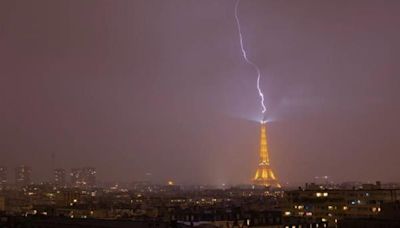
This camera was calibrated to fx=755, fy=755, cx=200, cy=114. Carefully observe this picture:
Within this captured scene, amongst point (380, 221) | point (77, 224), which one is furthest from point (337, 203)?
point (77, 224)

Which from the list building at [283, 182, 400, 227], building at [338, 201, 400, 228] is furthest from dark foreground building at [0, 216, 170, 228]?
building at [283, 182, 400, 227]

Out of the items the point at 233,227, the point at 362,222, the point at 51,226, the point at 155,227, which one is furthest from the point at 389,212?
the point at 51,226

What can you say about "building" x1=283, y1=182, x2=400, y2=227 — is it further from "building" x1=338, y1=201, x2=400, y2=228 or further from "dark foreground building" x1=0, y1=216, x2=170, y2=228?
"dark foreground building" x1=0, y1=216, x2=170, y2=228

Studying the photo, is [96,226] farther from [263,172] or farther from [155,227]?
[263,172]

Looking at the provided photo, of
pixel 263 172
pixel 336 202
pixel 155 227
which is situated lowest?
pixel 155 227

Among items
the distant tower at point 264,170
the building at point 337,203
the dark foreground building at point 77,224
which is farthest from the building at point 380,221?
the distant tower at point 264,170

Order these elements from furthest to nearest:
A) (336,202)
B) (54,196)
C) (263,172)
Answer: (263,172) → (54,196) → (336,202)

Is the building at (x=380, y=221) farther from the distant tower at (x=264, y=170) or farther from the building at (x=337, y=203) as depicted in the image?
the distant tower at (x=264, y=170)

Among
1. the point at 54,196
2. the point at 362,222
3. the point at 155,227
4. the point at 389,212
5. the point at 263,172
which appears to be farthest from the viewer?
the point at 263,172
